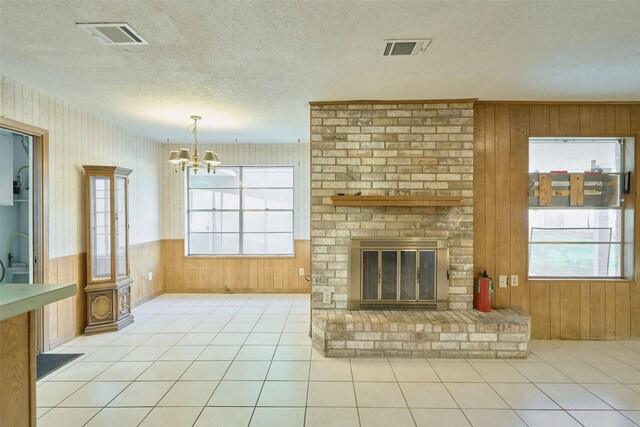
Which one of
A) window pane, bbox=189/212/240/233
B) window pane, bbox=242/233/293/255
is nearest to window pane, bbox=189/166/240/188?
window pane, bbox=189/212/240/233

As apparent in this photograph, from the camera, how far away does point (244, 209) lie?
603 centimetres

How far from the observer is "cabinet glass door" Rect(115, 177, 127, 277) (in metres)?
4.21

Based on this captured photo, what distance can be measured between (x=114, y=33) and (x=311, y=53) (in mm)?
1337

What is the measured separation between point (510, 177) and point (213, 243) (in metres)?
4.77

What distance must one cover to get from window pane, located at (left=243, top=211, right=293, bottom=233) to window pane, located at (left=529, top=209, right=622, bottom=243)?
372cm

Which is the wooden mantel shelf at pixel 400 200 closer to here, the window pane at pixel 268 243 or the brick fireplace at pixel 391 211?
the brick fireplace at pixel 391 211

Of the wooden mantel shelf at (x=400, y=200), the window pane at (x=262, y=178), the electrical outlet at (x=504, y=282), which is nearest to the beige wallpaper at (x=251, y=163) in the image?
the window pane at (x=262, y=178)

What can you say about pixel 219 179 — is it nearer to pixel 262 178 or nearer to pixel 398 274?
pixel 262 178

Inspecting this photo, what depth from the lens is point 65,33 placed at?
224cm

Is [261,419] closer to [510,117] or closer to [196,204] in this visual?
[510,117]

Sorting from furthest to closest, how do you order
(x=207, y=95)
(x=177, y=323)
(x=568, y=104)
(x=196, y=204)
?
(x=196, y=204), (x=177, y=323), (x=568, y=104), (x=207, y=95)

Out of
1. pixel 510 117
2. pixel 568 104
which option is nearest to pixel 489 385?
pixel 510 117

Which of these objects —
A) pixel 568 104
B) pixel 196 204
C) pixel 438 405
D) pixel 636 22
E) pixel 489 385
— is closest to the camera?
pixel 636 22

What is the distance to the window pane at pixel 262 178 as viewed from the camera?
5992 millimetres
